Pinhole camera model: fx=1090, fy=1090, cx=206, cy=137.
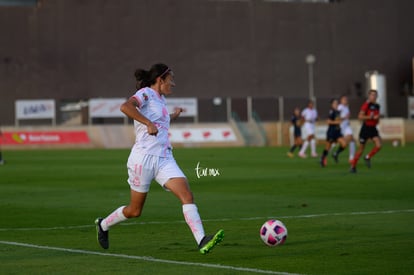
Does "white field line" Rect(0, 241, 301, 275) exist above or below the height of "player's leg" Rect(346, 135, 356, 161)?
below

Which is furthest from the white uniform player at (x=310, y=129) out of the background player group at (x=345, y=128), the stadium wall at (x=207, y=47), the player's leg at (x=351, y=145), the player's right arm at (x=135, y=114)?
the player's right arm at (x=135, y=114)

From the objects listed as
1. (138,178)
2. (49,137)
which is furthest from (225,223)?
(49,137)

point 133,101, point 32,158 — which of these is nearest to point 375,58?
point 32,158

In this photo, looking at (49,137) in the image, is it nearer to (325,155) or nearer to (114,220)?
(325,155)

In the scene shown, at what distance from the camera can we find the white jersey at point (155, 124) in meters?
12.7

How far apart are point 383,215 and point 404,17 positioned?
198 feet

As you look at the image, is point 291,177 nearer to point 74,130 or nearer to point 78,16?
point 74,130

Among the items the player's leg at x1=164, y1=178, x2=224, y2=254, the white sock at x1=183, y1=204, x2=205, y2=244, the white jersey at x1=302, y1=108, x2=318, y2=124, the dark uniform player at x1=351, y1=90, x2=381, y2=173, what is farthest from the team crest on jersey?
the white jersey at x1=302, y1=108, x2=318, y2=124

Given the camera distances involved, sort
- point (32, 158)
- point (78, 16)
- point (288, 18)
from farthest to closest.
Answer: point (288, 18) < point (78, 16) < point (32, 158)

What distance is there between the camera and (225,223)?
55.1 feet

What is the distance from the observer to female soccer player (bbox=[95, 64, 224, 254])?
1245 cm

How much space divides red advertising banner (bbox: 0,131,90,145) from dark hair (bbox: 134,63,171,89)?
1822 inches

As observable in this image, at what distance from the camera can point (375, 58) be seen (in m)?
75.4

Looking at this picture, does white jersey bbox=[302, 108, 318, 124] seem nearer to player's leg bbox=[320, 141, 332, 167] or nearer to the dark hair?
player's leg bbox=[320, 141, 332, 167]
